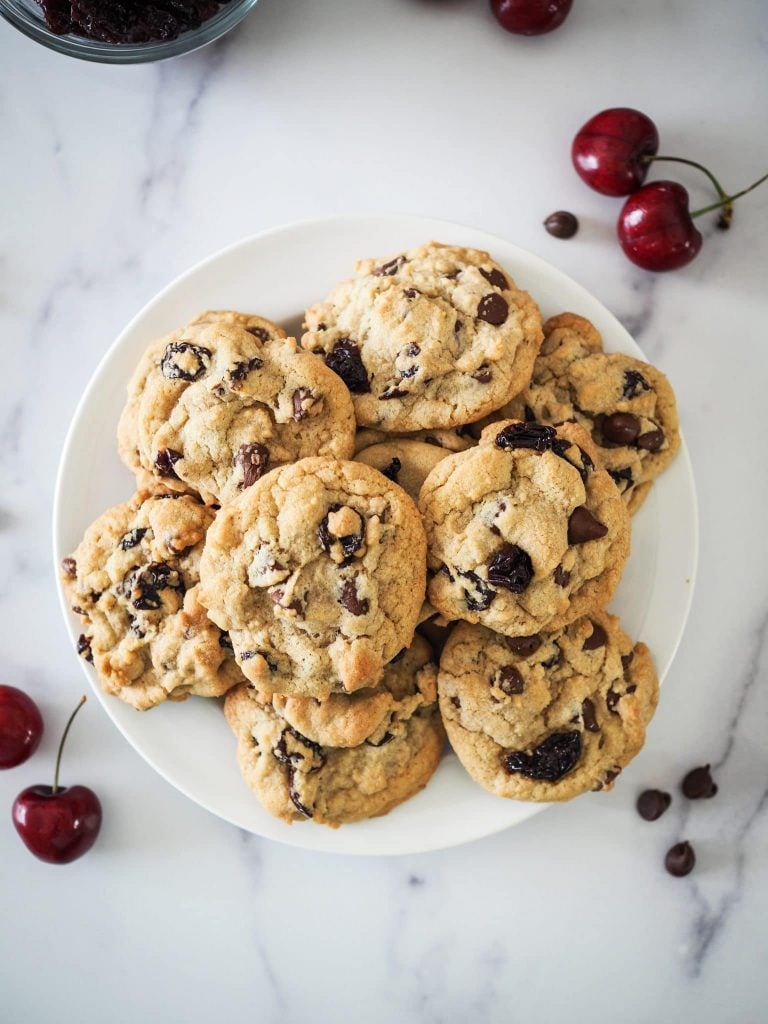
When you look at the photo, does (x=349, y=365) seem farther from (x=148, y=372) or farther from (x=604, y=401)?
(x=604, y=401)

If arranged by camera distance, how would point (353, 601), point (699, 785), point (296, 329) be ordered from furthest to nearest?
point (699, 785), point (296, 329), point (353, 601)

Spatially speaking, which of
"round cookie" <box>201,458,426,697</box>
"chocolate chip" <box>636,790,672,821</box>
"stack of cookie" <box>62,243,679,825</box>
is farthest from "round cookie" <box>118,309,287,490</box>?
"chocolate chip" <box>636,790,672,821</box>

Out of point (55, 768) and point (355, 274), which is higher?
point (355, 274)

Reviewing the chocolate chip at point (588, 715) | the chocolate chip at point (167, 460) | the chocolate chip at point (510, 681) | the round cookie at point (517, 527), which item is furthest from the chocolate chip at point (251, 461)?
the chocolate chip at point (588, 715)

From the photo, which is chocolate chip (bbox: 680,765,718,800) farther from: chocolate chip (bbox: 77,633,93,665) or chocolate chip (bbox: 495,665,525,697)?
chocolate chip (bbox: 77,633,93,665)

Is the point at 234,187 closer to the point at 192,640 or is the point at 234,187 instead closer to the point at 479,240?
the point at 479,240

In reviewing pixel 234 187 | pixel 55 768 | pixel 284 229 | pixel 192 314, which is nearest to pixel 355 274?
pixel 284 229

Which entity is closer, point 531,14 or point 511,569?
point 511,569

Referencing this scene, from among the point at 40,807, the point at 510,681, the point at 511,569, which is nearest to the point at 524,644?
the point at 510,681
